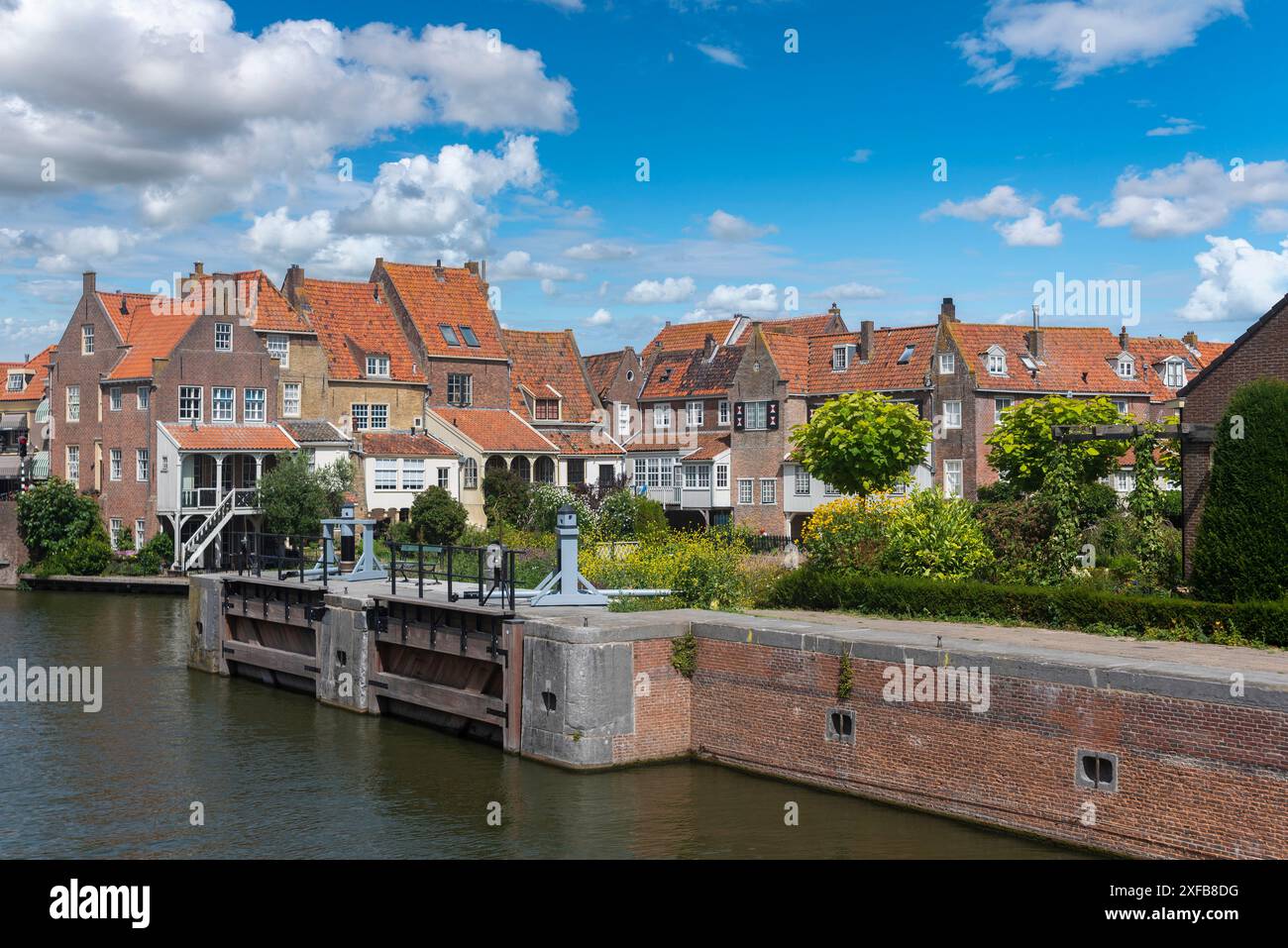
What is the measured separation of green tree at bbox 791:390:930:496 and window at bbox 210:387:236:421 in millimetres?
26517

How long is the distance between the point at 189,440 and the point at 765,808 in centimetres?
4126

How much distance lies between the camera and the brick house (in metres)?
28.9

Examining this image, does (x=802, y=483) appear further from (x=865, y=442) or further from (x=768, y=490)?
(x=865, y=442)

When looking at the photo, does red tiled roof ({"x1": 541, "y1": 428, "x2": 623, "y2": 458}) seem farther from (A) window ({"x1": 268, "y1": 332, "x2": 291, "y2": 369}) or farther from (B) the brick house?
(B) the brick house

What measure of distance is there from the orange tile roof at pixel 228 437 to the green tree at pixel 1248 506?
4222 cm

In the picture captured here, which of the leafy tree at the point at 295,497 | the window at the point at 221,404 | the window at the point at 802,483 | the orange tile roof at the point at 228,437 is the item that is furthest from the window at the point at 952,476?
the window at the point at 221,404

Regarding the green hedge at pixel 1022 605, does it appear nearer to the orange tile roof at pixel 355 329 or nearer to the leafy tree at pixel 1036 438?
the leafy tree at pixel 1036 438

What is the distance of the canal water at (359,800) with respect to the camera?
2006 centimetres

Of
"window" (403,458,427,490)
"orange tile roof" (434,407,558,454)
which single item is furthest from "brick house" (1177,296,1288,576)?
"orange tile roof" (434,407,558,454)

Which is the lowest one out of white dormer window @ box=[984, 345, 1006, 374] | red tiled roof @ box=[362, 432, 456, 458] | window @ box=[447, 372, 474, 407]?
red tiled roof @ box=[362, 432, 456, 458]

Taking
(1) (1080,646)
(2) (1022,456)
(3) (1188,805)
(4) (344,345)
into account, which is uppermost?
(4) (344,345)
